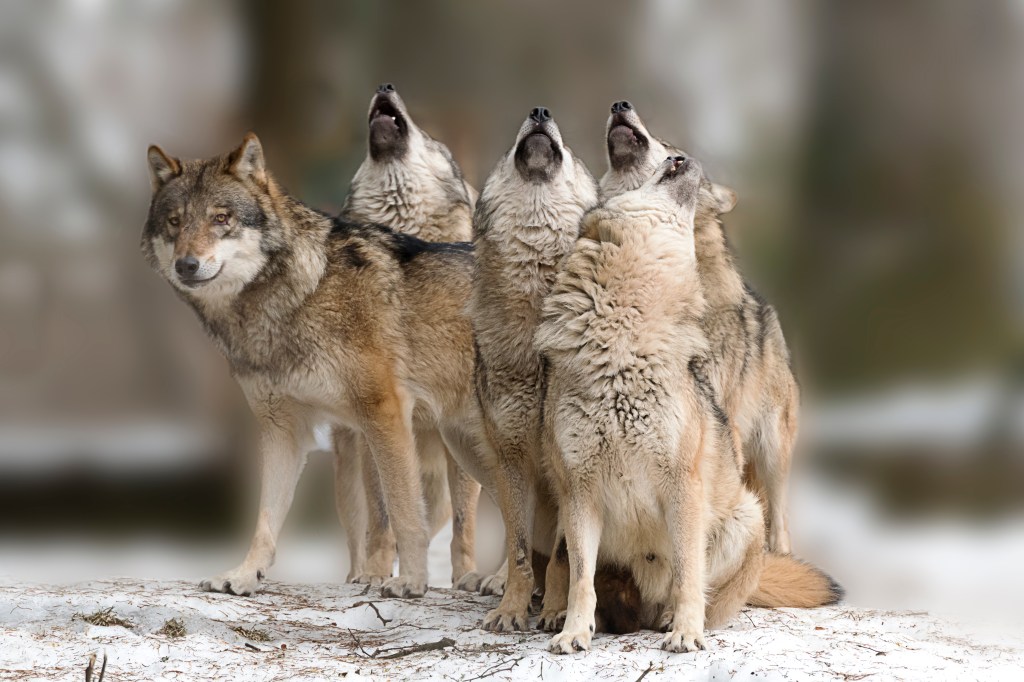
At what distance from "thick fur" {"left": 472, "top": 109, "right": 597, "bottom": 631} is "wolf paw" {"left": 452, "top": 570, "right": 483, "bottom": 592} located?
1.12m

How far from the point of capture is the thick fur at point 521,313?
201 inches

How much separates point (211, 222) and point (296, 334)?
70cm

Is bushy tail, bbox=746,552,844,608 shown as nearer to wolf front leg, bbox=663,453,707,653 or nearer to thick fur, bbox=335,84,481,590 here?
wolf front leg, bbox=663,453,707,653

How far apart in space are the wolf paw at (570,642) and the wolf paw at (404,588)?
154 cm

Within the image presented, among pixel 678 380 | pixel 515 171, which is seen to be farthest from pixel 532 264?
pixel 678 380

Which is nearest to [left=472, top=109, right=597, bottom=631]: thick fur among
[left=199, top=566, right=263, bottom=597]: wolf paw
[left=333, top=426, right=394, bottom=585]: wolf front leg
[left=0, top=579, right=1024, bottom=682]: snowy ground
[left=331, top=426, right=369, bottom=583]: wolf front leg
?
[left=0, top=579, right=1024, bottom=682]: snowy ground

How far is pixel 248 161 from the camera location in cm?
604

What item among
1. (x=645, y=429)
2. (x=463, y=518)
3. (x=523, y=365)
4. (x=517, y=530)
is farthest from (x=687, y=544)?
(x=463, y=518)

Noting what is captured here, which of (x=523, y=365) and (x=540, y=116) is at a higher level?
(x=540, y=116)

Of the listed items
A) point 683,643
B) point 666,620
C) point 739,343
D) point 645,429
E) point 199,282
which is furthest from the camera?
point 739,343

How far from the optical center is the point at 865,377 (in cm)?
1364

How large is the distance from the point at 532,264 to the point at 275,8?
411 inches

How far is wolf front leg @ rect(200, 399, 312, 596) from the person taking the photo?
5.98m

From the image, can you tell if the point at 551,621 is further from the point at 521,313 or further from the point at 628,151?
the point at 628,151
